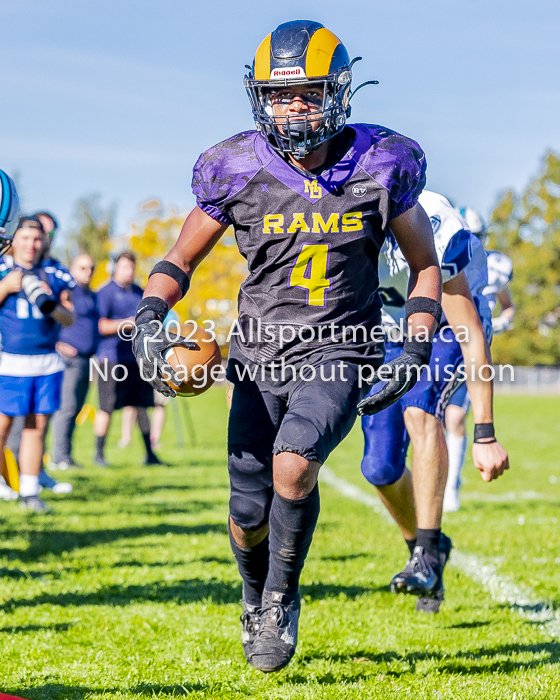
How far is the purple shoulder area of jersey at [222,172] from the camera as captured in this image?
10.1 feet

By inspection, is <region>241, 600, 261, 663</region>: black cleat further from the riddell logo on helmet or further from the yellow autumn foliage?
the yellow autumn foliage

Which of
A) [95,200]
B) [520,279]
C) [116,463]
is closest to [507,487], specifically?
[116,463]

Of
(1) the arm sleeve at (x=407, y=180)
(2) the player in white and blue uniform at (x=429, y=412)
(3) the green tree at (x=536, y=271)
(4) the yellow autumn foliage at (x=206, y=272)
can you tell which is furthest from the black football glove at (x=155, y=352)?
(3) the green tree at (x=536, y=271)

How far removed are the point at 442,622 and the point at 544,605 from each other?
61cm

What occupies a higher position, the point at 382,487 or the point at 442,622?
the point at 382,487

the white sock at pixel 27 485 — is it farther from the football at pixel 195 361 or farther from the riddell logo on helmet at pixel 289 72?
the riddell logo on helmet at pixel 289 72

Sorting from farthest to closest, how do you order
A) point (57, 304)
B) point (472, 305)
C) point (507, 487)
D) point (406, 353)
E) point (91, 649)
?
1. point (507, 487)
2. point (57, 304)
3. point (472, 305)
4. point (91, 649)
5. point (406, 353)

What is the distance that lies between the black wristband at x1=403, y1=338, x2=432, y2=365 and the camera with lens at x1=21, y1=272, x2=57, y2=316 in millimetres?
3348

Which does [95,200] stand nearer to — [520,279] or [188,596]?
[520,279]

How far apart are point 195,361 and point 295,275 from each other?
46 cm

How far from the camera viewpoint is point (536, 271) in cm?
4775

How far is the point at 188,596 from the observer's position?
14.3 ft

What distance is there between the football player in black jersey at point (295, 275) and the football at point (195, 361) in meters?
0.09

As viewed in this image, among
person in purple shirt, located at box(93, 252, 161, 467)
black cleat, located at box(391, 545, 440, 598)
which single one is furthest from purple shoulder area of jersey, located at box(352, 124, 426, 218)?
person in purple shirt, located at box(93, 252, 161, 467)
